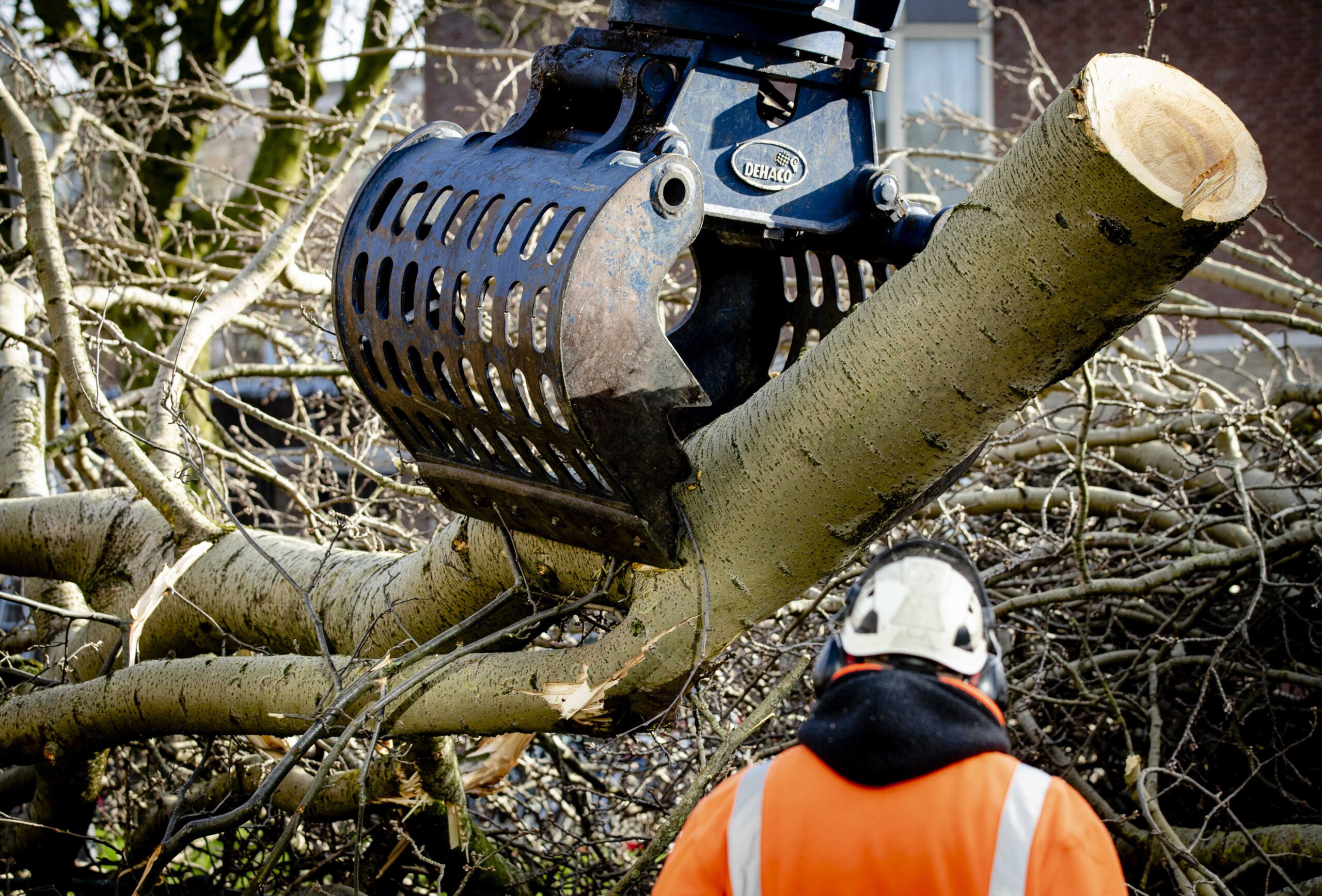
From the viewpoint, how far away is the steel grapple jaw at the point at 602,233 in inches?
80.3

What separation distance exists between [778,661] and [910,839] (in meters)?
2.27

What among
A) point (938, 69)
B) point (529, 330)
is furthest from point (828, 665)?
point (938, 69)

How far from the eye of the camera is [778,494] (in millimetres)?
2074

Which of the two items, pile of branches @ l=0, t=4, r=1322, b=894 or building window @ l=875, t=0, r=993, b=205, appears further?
building window @ l=875, t=0, r=993, b=205

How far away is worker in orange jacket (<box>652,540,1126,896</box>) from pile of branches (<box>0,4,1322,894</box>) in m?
0.53

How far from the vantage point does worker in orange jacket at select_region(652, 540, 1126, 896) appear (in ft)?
5.60

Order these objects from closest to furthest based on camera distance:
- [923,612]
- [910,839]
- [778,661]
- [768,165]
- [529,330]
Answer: [910,839], [923,612], [529,330], [768,165], [778,661]

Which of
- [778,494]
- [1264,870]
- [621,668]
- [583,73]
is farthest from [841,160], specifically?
[1264,870]

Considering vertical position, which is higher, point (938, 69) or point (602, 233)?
point (602, 233)

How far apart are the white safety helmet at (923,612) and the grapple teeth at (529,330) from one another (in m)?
0.42

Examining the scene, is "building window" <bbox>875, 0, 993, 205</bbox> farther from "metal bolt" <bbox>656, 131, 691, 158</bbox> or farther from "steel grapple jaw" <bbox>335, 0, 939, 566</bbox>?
"metal bolt" <bbox>656, 131, 691, 158</bbox>

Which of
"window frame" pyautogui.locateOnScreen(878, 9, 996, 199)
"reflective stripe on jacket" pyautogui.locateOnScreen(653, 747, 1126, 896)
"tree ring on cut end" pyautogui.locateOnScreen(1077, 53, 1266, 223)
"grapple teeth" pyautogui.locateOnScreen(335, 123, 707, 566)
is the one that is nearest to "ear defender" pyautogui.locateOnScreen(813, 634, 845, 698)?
"reflective stripe on jacket" pyautogui.locateOnScreen(653, 747, 1126, 896)

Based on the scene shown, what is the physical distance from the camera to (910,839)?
5.71 feet

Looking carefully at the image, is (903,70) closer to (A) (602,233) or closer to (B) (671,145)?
(B) (671,145)
